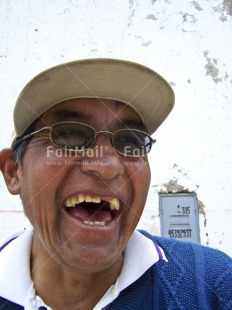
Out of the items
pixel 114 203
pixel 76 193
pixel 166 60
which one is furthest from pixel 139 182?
pixel 166 60

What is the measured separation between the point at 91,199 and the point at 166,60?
2396 millimetres

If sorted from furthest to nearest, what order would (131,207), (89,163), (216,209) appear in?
(216,209) → (131,207) → (89,163)

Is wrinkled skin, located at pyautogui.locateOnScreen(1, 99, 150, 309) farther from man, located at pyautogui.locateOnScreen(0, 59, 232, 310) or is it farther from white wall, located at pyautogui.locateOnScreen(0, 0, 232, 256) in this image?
white wall, located at pyautogui.locateOnScreen(0, 0, 232, 256)

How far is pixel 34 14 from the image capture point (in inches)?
130

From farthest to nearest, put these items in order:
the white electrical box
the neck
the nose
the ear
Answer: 1. the white electrical box
2. the ear
3. the neck
4. the nose

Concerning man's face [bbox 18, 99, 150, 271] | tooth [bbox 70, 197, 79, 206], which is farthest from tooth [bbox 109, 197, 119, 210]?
tooth [bbox 70, 197, 79, 206]

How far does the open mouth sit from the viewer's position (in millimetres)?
1088

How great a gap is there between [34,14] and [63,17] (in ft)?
0.96

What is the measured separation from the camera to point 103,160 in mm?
1065

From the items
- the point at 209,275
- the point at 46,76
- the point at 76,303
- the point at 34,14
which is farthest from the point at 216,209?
the point at 34,14

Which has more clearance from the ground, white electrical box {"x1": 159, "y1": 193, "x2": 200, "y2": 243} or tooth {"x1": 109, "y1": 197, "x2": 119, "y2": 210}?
tooth {"x1": 109, "y1": 197, "x2": 119, "y2": 210}

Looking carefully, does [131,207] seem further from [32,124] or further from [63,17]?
[63,17]

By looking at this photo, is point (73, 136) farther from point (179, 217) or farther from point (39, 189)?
point (179, 217)

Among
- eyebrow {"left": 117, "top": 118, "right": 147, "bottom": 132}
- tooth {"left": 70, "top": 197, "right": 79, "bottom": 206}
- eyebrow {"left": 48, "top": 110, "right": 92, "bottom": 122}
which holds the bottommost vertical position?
tooth {"left": 70, "top": 197, "right": 79, "bottom": 206}
